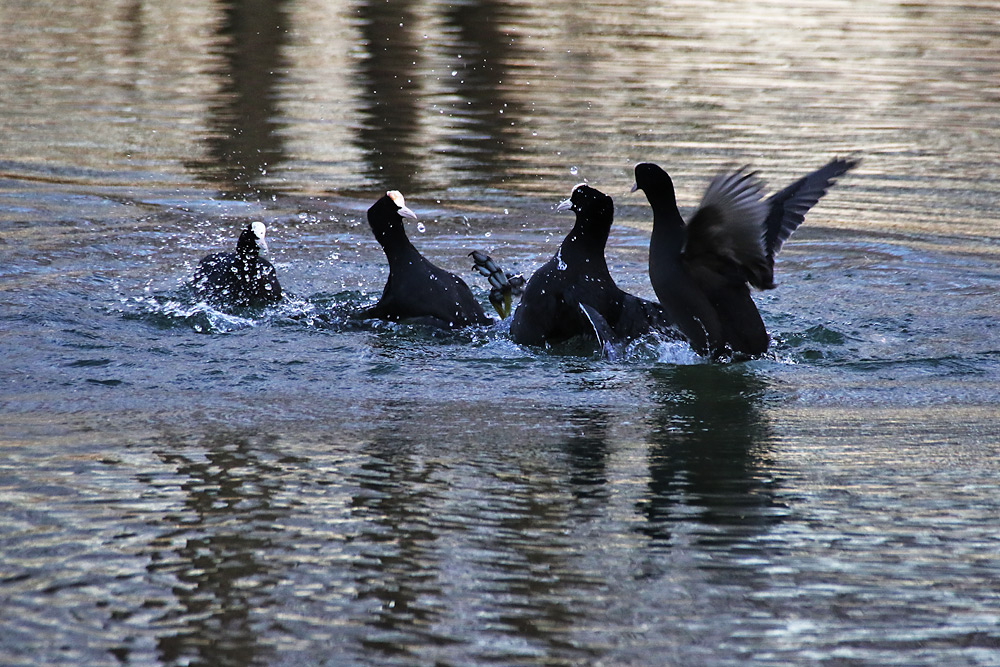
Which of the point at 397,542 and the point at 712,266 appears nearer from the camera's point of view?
the point at 397,542

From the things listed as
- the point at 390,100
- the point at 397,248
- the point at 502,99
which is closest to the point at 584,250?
the point at 397,248

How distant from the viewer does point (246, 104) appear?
1221cm

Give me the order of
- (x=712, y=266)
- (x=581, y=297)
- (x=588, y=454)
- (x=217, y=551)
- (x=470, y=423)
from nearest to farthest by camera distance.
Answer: (x=217, y=551) < (x=588, y=454) < (x=470, y=423) < (x=712, y=266) < (x=581, y=297)

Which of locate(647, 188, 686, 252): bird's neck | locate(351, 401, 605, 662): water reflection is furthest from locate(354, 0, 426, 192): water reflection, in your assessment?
locate(351, 401, 605, 662): water reflection

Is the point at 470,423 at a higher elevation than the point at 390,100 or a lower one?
lower

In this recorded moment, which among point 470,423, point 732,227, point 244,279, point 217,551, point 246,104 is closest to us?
point 217,551

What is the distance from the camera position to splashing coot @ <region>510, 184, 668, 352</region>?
18.1 ft

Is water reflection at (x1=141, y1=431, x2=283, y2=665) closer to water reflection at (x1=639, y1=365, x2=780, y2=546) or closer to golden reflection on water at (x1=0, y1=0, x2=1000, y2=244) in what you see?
water reflection at (x1=639, y1=365, x2=780, y2=546)

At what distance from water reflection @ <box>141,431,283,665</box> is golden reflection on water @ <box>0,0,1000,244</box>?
4.83 meters

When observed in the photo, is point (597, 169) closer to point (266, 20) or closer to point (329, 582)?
point (329, 582)

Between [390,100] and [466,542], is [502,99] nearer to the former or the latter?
[390,100]

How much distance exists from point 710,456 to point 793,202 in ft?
6.07

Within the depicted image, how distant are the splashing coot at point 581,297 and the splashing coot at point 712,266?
0.24m

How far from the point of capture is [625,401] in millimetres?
4770
